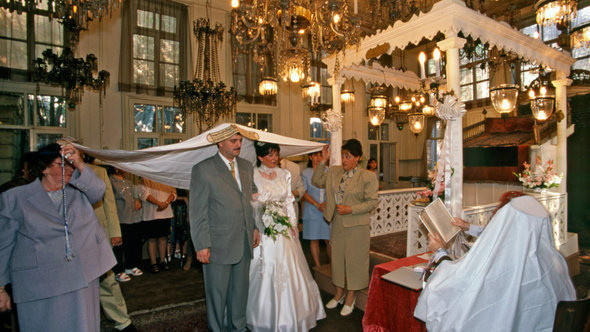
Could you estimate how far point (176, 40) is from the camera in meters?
8.79

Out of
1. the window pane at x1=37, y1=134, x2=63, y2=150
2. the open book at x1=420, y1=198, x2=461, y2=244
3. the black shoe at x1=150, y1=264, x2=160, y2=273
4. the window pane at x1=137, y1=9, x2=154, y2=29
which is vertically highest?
the window pane at x1=137, y1=9, x2=154, y2=29

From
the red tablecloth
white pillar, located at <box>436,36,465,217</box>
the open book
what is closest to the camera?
the open book

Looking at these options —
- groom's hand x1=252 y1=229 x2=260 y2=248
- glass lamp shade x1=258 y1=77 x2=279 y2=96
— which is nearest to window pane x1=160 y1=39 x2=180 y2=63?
glass lamp shade x1=258 y1=77 x2=279 y2=96

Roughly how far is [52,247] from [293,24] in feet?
10.7

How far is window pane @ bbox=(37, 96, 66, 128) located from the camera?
23.0 feet

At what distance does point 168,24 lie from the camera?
8.70 metres

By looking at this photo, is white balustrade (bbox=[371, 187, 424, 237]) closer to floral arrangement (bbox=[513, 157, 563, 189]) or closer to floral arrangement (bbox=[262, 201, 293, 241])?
floral arrangement (bbox=[513, 157, 563, 189])

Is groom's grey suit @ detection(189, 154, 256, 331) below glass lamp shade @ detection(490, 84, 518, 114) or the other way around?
below

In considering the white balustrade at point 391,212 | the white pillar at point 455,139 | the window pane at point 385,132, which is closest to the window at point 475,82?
the window pane at point 385,132

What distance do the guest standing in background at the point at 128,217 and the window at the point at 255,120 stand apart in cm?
485

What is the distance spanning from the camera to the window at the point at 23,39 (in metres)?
6.67

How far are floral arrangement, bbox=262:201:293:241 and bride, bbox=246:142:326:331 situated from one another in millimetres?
11

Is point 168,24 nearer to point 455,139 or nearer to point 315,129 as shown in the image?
point 315,129

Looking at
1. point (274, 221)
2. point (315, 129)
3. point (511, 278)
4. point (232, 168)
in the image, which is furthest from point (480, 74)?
point (511, 278)
